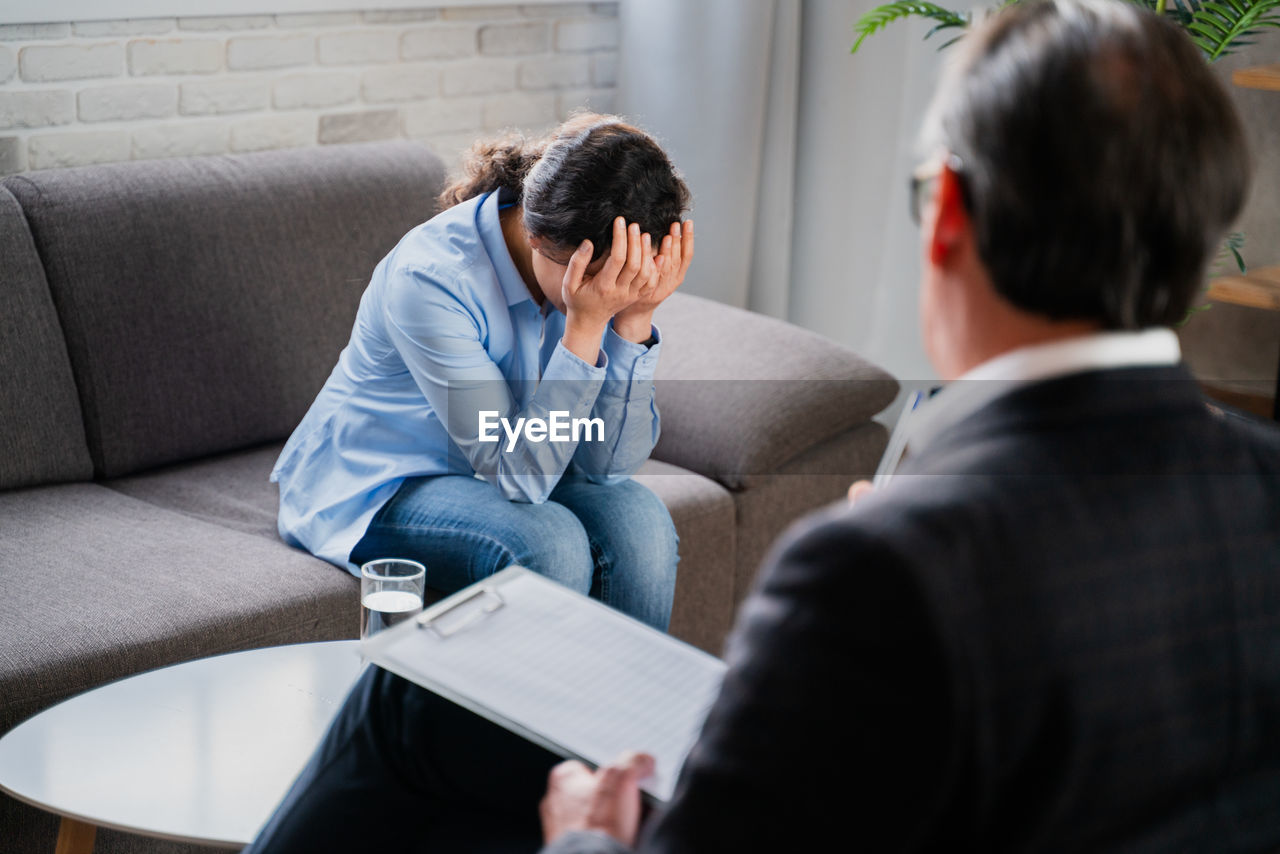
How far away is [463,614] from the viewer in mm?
1044

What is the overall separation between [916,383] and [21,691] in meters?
2.32

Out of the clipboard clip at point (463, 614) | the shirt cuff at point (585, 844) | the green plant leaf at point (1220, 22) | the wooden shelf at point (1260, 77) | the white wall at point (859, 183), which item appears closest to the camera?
the shirt cuff at point (585, 844)

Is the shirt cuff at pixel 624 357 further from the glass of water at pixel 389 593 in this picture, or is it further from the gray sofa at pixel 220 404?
the glass of water at pixel 389 593

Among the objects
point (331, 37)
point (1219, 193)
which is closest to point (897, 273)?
point (331, 37)

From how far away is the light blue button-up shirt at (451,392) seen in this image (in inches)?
68.3

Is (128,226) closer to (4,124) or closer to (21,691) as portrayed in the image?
(4,124)

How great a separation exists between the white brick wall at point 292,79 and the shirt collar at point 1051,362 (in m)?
1.98

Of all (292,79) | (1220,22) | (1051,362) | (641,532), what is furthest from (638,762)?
(292,79)

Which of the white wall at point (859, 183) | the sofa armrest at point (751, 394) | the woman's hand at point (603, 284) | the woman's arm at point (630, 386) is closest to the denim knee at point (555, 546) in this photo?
the woman's arm at point (630, 386)

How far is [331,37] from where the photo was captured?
8.29 ft

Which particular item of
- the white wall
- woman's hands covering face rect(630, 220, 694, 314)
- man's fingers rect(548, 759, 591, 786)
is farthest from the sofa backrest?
man's fingers rect(548, 759, 591, 786)

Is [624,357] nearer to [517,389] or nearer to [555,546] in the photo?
[517,389]

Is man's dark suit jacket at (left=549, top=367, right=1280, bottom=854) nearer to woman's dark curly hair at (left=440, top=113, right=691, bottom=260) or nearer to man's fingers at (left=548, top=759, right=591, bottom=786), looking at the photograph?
man's fingers at (left=548, top=759, right=591, bottom=786)

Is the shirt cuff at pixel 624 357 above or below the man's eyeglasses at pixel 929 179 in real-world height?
below
